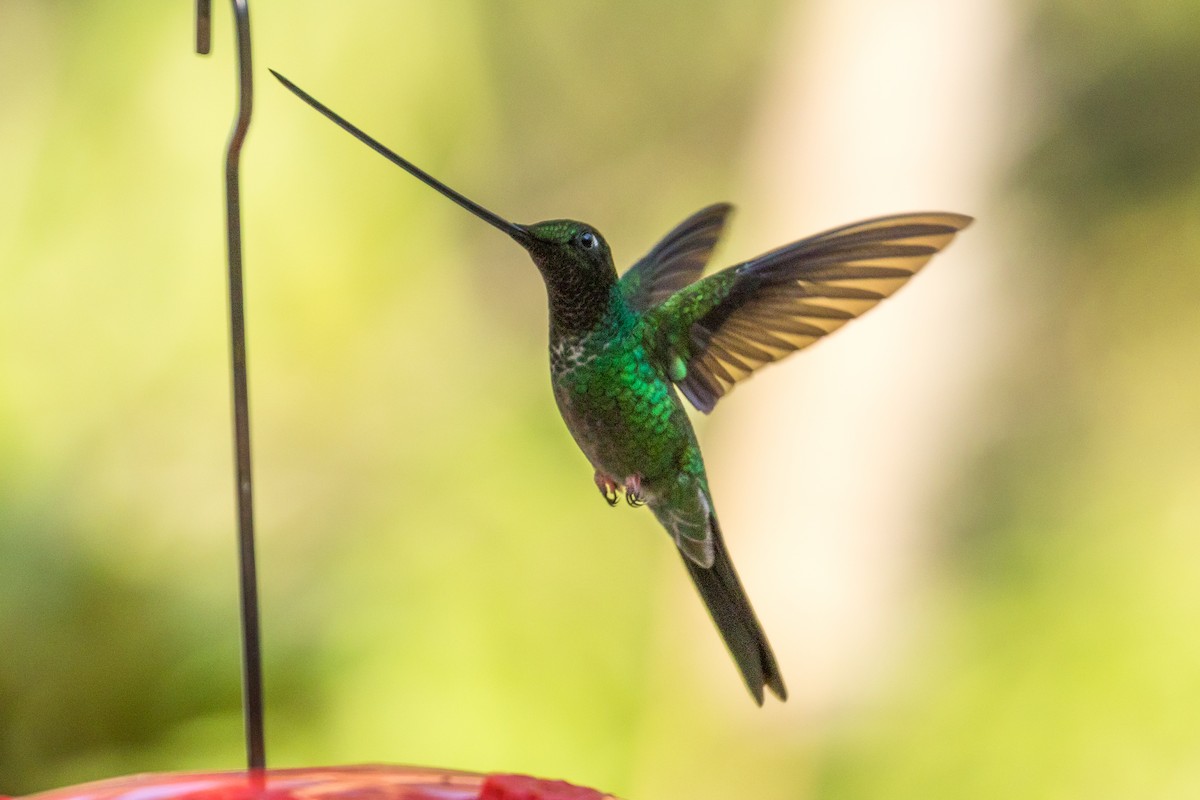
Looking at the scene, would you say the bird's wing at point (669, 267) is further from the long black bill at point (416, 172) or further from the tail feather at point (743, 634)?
the long black bill at point (416, 172)

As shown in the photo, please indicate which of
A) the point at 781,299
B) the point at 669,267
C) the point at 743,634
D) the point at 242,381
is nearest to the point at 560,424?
the point at 669,267

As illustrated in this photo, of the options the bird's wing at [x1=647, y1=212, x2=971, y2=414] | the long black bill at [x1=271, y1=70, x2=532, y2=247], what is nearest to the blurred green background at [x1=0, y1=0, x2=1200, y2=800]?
the bird's wing at [x1=647, y1=212, x2=971, y2=414]

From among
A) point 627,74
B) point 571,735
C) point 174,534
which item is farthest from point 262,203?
point 571,735

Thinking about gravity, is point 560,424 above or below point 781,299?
above

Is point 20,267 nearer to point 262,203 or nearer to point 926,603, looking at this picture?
point 262,203

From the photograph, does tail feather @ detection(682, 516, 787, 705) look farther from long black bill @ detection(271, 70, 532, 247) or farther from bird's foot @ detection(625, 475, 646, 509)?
long black bill @ detection(271, 70, 532, 247)

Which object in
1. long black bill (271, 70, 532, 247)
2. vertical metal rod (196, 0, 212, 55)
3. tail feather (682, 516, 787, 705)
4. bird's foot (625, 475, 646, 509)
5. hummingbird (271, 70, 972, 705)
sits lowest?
tail feather (682, 516, 787, 705)

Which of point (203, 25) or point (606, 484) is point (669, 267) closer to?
point (606, 484)

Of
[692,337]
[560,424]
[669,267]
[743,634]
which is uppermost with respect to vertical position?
[560,424]
